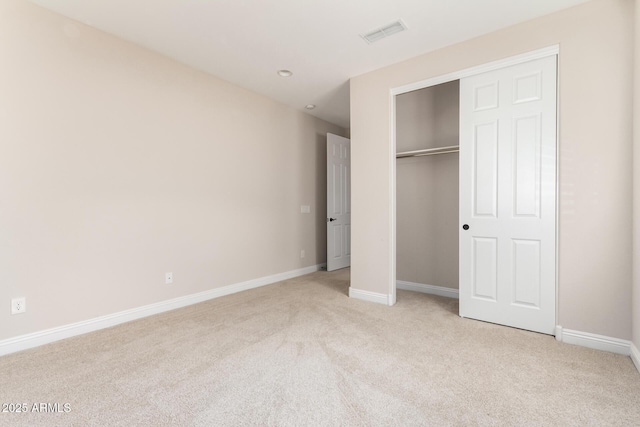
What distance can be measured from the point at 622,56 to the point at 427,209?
2219 mm

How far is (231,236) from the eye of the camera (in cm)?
395

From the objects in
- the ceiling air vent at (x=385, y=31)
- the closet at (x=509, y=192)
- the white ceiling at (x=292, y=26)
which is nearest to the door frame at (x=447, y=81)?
the closet at (x=509, y=192)

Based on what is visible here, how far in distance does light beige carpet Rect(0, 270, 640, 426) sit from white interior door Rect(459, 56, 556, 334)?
0.27m

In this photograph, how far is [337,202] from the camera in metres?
5.43

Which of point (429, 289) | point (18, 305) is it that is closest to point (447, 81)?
point (429, 289)

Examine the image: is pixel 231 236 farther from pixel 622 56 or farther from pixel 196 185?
pixel 622 56

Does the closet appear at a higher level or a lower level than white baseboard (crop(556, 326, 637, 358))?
higher

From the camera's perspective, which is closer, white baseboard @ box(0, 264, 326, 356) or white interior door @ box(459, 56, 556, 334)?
white baseboard @ box(0, 264, 326, 356)

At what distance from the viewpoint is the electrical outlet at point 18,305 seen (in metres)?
2.29

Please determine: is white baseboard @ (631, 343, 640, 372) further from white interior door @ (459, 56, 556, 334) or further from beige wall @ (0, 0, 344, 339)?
beige wall @ (0, 0, 344, 339)

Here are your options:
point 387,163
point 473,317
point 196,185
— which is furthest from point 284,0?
point 473,317

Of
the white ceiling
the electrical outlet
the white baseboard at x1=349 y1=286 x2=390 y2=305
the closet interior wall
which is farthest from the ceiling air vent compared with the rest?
the electrical outlet

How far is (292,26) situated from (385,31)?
863 mm

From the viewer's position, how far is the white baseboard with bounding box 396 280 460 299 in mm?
3709
